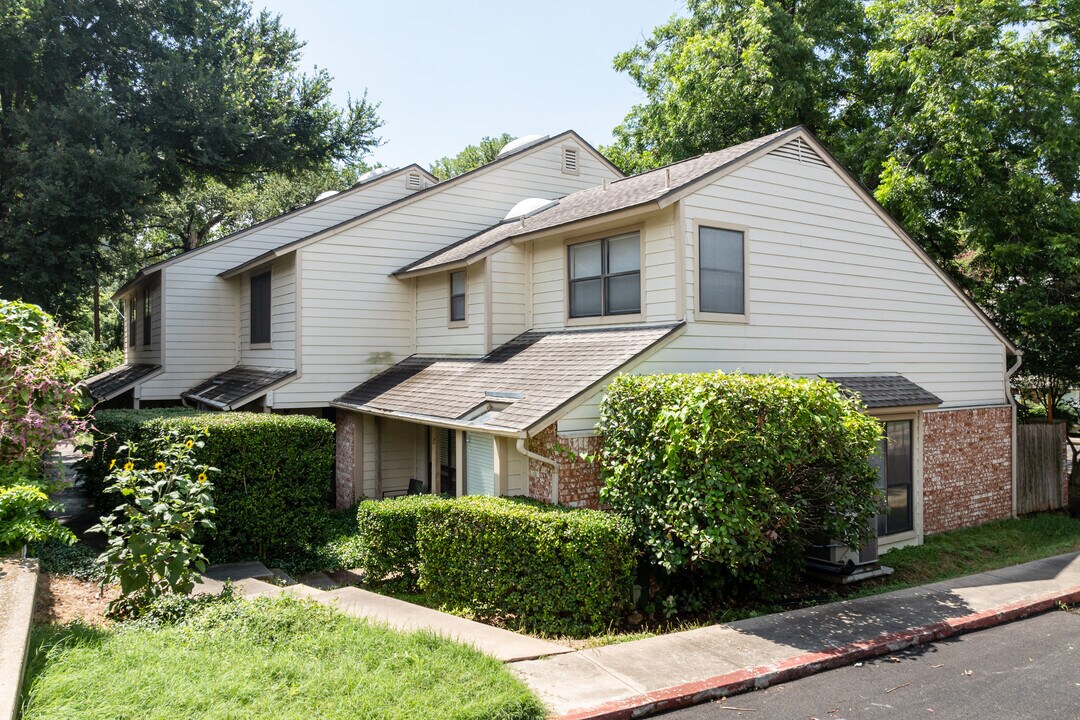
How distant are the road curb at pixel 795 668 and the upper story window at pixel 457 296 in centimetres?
948

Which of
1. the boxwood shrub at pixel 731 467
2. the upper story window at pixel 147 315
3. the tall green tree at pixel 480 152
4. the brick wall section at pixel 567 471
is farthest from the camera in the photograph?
the tall green tree at pixel 480 152

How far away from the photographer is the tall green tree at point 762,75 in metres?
20.0

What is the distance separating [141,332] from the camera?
20.9 m

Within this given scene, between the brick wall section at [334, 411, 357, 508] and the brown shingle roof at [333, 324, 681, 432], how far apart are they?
0.61m

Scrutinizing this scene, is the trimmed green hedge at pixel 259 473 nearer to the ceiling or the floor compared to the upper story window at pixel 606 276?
Answer: nearer to the floor

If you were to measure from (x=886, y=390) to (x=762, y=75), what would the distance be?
1167 centimetres

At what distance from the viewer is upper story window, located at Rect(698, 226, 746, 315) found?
423 inches

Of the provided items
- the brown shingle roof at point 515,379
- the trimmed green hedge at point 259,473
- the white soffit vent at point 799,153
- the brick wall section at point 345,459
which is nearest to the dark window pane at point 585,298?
the brown shingle roof at point 515,379

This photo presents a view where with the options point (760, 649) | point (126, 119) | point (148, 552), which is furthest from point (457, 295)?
point (126, 119)

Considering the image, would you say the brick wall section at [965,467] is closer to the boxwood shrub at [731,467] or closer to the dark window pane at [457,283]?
the boxwood shrub at [731,467]

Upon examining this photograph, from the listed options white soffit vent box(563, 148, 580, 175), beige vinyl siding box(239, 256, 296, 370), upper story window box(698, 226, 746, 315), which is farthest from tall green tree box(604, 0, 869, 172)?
beige vinyl siding box(239, 256, 296, 370)

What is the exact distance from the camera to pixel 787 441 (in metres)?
8.02

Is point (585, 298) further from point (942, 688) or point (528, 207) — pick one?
point (942, 688)

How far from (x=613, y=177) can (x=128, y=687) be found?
17.3 m
